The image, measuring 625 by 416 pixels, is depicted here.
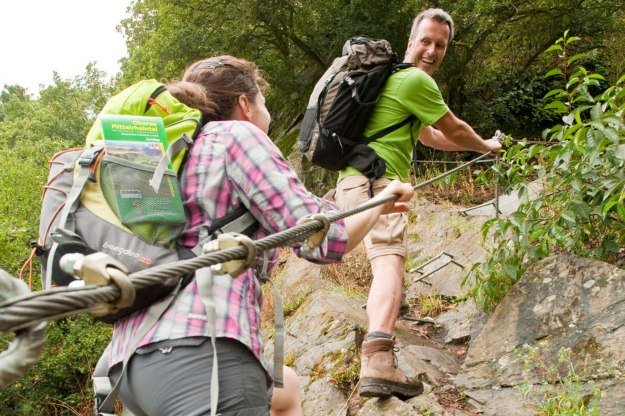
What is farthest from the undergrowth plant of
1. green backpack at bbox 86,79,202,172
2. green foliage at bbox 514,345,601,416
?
green backpack at bbox 86,79,202,172

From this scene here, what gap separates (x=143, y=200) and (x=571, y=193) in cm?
292

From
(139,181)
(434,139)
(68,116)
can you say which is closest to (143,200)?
(139,181)

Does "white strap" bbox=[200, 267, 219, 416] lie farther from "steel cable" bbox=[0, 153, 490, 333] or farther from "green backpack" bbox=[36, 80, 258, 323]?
"steel cable" bbox=[0, 153, 490, 333]

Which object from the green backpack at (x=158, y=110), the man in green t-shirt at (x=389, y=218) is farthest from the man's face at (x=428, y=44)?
the green backpack at (x=158, y=110)

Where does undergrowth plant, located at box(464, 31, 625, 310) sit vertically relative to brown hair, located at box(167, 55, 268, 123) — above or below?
below

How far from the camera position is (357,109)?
3.58m

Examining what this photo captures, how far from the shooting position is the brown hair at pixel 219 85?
2.11m

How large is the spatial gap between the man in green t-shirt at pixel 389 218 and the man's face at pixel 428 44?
51cm

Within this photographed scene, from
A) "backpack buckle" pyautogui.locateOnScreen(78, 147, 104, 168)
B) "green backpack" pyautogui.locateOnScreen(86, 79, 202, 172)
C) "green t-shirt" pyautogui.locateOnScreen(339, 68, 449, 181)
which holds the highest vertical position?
"green backpack" pyautogui.locateOnScreen(86, 79, 202, 172)

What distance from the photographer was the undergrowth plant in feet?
11.9

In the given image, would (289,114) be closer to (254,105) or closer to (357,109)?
(357,109)

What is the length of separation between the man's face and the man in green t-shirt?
0.51 m

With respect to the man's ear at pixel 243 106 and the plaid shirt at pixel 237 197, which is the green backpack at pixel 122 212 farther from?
the man's ear at pixel 243 106

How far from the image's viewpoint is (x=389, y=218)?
3670 mm
